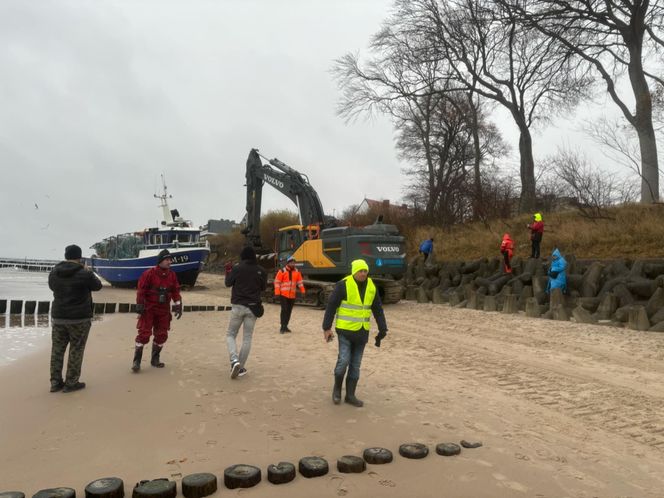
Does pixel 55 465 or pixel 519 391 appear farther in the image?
pixel 519 391

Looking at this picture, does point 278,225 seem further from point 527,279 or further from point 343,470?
point 343,470

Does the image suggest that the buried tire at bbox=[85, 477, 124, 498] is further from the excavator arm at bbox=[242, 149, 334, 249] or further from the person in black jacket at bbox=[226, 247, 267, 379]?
the excavator arm at bbox=[242, 149, 334, 249]

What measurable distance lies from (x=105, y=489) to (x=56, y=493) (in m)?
0.30

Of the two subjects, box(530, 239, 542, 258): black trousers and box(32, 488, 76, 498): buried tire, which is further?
box(530, 239, 542, 258): black trousers

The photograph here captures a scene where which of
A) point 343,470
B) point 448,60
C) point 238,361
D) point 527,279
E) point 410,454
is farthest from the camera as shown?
point 448,60

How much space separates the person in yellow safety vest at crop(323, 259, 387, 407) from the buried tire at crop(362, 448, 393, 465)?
1434 mm

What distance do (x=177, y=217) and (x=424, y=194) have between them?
15.4 m

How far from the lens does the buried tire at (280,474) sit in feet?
12.3

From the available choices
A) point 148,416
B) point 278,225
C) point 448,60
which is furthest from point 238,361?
point 278,225

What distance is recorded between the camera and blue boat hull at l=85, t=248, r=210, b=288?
2883cm

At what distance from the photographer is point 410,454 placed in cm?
420

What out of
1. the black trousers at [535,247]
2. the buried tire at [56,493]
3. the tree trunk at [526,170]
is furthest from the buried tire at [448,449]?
the tree trunk at [526,170]

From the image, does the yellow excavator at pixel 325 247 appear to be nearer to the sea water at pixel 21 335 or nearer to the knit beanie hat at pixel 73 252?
the sea water at pixel 21 335

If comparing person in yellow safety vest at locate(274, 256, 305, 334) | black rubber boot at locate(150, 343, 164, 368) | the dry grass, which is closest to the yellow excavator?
person in yellow safety vest at locate(274, 256, 305, 334)
